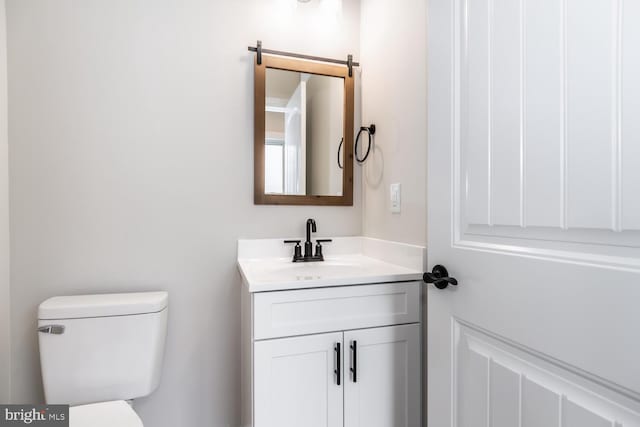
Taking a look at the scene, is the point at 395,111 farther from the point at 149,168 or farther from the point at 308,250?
the point at 149,168

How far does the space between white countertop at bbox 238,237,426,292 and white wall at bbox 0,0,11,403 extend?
900 millimetres

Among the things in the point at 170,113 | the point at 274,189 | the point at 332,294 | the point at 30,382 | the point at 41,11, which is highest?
the point at 41,11

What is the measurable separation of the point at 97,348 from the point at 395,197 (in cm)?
130

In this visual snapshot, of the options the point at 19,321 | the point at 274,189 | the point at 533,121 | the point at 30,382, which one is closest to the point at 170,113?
the point at 274,189

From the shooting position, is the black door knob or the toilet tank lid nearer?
the black door knob

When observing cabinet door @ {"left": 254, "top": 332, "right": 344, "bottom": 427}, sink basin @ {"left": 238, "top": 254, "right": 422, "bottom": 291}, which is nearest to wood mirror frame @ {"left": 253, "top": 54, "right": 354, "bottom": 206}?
sink basin @ {"left": 238, "top": 254, "right": 422, "bottom": 291}

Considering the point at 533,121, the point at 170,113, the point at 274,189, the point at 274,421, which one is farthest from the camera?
the point at 274,189

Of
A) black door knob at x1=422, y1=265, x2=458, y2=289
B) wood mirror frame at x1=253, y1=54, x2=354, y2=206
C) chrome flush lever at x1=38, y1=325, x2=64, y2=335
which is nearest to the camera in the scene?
black door knob at x1=422, y1=265, x2=458, y2=289

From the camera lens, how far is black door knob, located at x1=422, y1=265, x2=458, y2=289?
0.92 m

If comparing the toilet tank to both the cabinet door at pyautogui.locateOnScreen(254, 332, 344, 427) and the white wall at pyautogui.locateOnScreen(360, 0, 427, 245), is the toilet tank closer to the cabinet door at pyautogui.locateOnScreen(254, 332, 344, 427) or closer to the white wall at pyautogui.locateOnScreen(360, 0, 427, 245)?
the cabinet door at pyautogui.locateOnScreen(254, 332, 344, 427)

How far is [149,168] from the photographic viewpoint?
1.48 metres

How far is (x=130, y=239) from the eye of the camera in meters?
1.46

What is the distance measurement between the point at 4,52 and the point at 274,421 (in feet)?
5.65

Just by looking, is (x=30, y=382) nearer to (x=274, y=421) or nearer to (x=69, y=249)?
(x=69, y=249)
